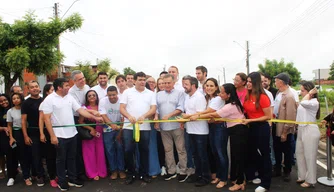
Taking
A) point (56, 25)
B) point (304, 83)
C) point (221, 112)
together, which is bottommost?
point (221, 112)

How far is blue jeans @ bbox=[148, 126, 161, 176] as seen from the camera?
5172 millimetres

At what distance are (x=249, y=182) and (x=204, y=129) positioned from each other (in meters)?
1.25

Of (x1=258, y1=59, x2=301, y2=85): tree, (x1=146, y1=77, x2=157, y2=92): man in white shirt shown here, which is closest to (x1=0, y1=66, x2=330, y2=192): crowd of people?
(x1=146, y1=77, x2=157, y2=92): man in white shirt

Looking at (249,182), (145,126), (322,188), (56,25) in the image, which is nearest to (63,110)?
(145,126)

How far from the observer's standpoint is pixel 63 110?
15.2ft

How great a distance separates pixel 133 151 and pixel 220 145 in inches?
62.9

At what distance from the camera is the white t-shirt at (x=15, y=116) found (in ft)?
16.5

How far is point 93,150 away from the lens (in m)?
5.20

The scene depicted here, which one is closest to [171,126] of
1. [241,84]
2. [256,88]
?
[241,84]

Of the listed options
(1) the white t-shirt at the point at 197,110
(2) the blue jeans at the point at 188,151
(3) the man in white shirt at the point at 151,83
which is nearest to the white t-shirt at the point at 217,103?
(1) the white t-shirt at the point at 197,110

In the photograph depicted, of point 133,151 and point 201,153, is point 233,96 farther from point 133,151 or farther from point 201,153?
point 133,151

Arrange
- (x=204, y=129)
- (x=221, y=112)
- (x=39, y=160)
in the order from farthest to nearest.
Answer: (x=39, y=160) → (x=204, y=129) → (x=221, y=112)

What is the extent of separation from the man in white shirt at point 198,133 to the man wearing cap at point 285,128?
1352 mm

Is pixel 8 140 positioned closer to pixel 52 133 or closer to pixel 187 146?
pixel 52 133
